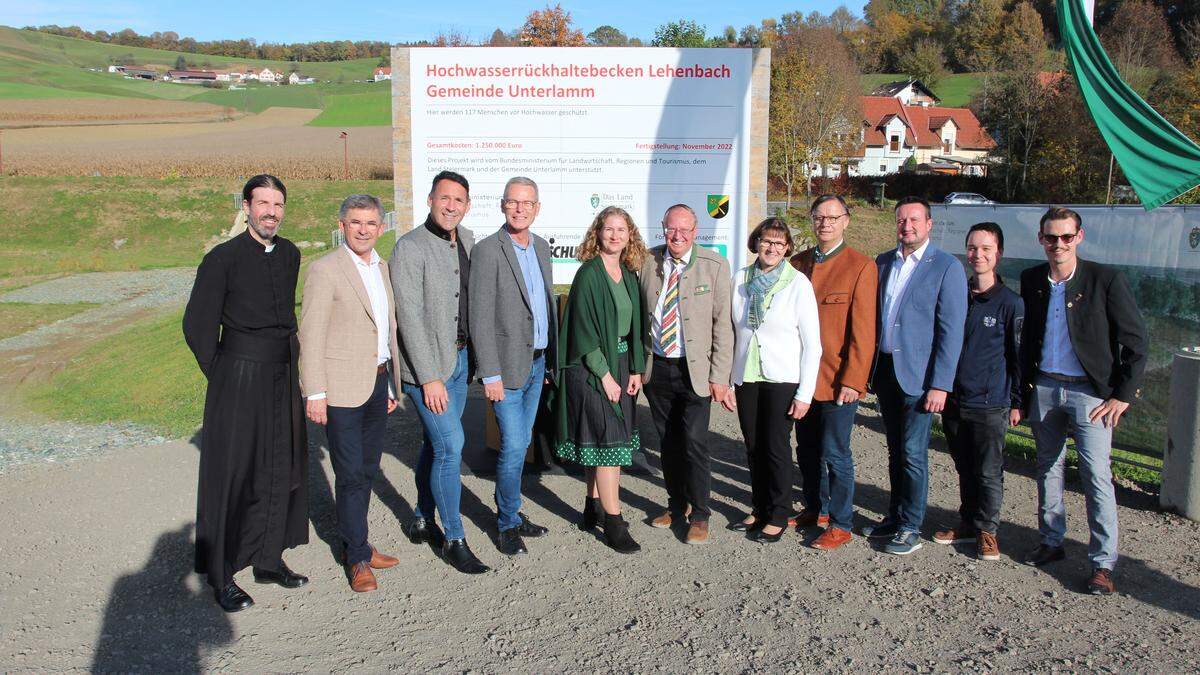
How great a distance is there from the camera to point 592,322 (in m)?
4.75

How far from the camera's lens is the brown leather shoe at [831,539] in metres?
4.88

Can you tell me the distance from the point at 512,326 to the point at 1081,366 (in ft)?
9.94

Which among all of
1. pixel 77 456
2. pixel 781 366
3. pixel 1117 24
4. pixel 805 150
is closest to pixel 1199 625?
pixel 781 366

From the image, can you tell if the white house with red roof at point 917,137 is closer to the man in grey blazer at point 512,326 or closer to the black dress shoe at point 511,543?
the man in grey blazer at point 512,326

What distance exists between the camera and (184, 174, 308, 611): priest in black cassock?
13.1 ft

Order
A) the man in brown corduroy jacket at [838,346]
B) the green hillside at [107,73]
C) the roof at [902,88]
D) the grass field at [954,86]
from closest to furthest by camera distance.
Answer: the man in brown corduroy jacket at [838,346]
the green hillside at [107,73]
the roof at [902,88]
the grass field at [954,86]

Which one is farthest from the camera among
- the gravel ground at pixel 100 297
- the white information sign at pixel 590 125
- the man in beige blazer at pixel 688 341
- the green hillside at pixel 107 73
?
the green hillside at pixel 107 73

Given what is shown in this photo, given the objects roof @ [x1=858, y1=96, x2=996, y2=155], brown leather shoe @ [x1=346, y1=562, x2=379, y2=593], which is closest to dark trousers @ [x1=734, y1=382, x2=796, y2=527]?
brown leather shoe @ [x1=346, y1=562, x2=379, y2=593]

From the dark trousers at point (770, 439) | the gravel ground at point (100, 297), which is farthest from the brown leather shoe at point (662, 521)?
the gravel ground at point (100, 297)

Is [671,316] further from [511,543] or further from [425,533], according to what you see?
[425,533]

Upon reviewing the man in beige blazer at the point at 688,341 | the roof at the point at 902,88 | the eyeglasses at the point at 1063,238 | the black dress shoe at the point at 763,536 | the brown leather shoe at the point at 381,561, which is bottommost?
the brown leather shoe at the point at 381,561

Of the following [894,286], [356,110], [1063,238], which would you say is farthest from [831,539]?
[356,110]

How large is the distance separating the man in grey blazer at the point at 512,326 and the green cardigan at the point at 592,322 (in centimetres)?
15

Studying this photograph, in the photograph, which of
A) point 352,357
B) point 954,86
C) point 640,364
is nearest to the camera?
point 352,357
